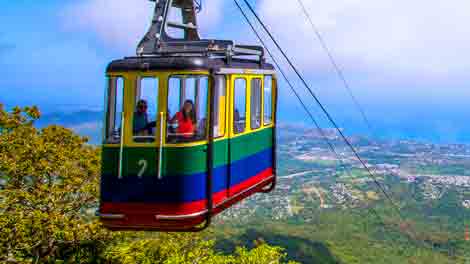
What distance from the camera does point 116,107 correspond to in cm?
840

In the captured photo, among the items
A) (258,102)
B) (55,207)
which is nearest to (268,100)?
(258,102)

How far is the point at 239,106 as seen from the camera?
9758mm

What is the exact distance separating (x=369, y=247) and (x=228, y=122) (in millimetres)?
157203

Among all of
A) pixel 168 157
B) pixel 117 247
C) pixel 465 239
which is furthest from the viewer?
pixel 465 239

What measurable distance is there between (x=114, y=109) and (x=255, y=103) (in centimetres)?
320

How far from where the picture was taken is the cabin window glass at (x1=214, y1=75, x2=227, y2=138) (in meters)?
8.61

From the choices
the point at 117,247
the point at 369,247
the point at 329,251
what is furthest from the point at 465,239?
the point at 117,247

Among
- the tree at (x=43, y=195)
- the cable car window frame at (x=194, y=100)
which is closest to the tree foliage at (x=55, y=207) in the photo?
the tree at (x=43, y=195)

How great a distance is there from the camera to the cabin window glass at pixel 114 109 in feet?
27.5

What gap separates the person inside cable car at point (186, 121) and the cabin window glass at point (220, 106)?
489 millimetres

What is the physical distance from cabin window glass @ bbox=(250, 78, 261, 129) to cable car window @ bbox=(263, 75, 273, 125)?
36cm

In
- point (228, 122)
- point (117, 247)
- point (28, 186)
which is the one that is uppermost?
point (228, 122)

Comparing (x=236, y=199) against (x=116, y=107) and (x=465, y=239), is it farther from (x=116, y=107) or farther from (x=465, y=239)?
(x=465, y=239)

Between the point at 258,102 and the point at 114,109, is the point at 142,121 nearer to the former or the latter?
the point at 114,109
